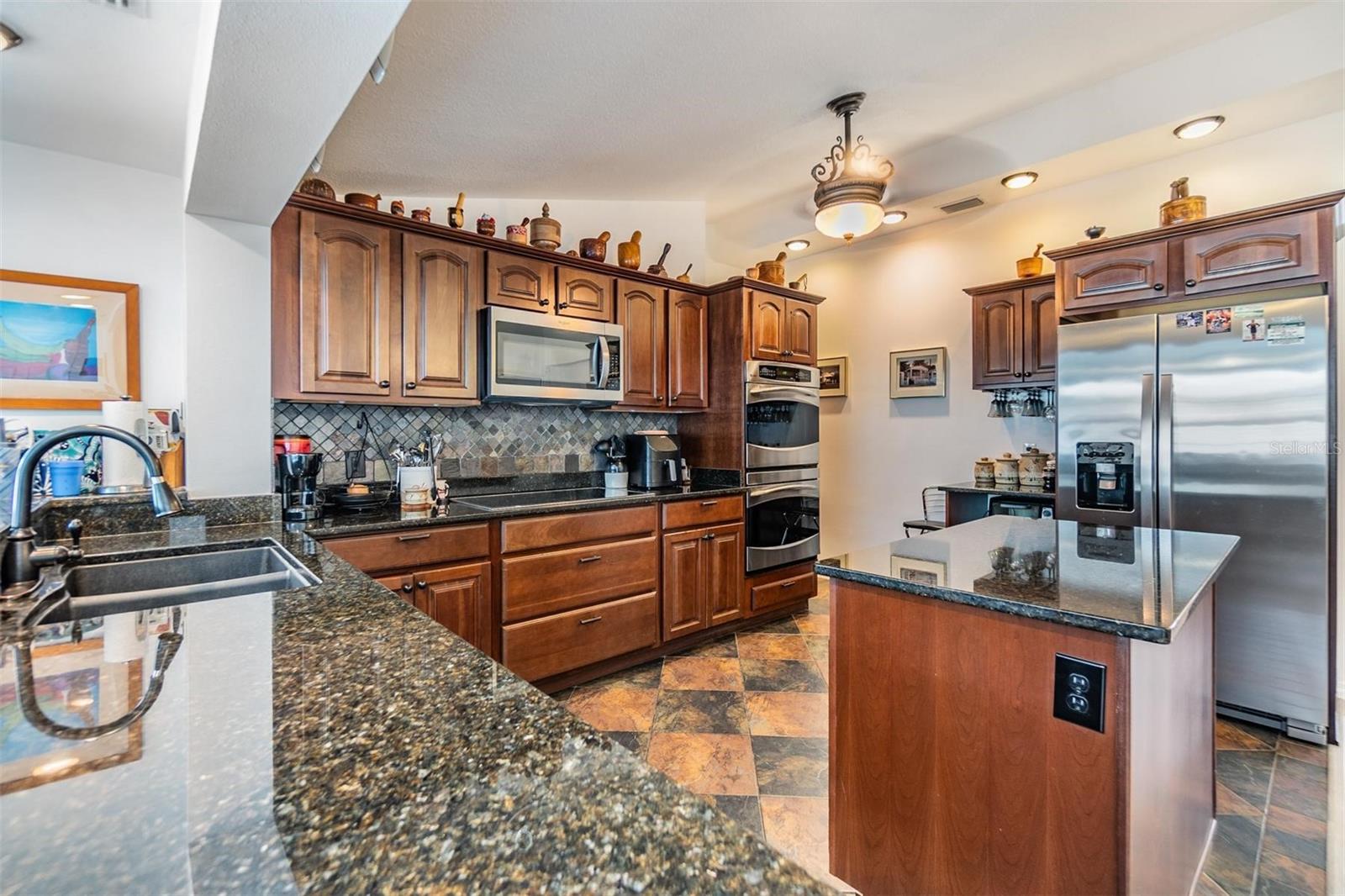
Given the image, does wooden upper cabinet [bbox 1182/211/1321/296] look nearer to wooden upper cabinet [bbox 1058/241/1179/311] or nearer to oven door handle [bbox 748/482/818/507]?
wooden upper cabinet [bbox 1058/241/1179/311]

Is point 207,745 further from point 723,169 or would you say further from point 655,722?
point 723,169

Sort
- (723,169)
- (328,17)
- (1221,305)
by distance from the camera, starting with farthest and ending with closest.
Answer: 1. (723,169)
2. (1221,305)
3. (328,17)

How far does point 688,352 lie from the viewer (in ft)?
12.5

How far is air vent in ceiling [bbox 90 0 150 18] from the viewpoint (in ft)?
6.04

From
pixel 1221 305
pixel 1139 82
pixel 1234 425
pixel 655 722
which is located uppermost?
pixel 1139 82

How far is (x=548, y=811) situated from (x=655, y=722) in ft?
7.35

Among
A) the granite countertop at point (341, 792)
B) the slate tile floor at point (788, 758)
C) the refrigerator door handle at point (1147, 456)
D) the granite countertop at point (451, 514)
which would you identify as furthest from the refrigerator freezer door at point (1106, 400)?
the granite countertop at point (341, 792)

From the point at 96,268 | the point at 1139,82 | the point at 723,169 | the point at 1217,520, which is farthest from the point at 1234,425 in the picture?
the point at 96,268

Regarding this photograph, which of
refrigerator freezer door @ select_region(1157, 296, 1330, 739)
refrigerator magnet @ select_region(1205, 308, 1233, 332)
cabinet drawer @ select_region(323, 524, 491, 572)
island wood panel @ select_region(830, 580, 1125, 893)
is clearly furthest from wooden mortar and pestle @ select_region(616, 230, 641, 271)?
refrigerator magnet @ select_region(1205, 308, 1233, 332)

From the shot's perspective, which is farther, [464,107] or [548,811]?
[464,107]

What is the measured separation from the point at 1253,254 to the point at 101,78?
4820 millimetres

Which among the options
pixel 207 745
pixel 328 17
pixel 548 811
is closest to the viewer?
pixel 548 811

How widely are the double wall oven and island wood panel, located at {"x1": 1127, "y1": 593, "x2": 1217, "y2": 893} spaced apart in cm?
224

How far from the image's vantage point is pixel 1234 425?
257cm
